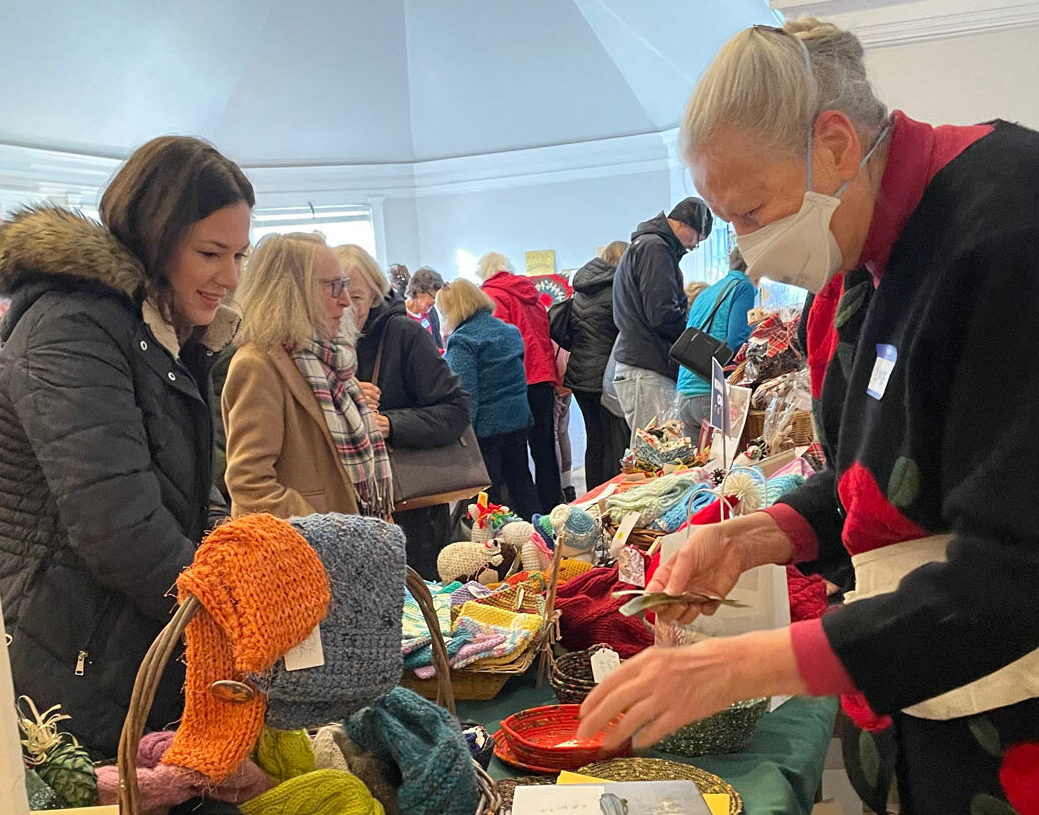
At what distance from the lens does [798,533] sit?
127 centimetres

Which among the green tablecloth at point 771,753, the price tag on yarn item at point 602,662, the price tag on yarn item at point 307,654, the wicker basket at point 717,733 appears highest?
the price tag on yarn item at point 307,654

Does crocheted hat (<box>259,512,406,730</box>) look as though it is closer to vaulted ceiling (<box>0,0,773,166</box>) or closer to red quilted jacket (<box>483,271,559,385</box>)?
red quilted jacket (<box>483,271,559,385</box>)

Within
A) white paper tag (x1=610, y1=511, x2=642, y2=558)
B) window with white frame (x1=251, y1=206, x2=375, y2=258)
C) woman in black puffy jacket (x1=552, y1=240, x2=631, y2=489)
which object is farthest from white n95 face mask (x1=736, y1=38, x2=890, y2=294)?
window with white frame (x1=251, y1=206, x2=375, y2=258)

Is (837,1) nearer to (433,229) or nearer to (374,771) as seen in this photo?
(374,771)

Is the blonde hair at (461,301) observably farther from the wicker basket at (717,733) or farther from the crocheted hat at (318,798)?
the crocheted hat at (318,798)

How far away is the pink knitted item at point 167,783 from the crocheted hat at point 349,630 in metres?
0.08

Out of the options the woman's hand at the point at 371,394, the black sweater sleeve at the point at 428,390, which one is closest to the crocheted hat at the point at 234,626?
the woman's hand at the point at 371,394

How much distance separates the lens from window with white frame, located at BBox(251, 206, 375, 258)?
982 centimetres

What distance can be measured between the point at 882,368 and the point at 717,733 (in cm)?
73

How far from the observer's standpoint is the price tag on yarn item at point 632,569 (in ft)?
6.33

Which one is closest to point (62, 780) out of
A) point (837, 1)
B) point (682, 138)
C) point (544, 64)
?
point (682, 138)

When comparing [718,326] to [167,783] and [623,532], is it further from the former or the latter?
[167,783]

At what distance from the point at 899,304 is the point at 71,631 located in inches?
46.3

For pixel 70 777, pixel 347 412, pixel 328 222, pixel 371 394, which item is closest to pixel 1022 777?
pixel 70 777
